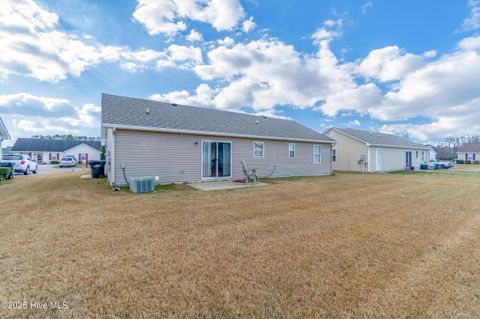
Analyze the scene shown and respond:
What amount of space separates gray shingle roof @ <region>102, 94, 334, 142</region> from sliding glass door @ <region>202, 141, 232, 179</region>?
77 centimetres

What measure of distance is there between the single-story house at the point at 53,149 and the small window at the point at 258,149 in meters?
43.0

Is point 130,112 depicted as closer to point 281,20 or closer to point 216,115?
point 216,115

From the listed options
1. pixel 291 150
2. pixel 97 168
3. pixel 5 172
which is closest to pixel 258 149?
pixel 291 150

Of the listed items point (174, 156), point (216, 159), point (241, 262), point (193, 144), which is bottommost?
point (241, 262)

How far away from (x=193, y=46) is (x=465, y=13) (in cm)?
1477

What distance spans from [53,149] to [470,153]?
289 feet

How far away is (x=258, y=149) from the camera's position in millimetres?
13328

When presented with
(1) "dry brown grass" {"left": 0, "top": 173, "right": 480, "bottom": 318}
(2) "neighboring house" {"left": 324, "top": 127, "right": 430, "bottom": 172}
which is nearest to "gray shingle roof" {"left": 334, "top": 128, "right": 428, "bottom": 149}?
(2) "neighboring house" {"left": 324, "top": 127, "right": 430, "bottom": 172}

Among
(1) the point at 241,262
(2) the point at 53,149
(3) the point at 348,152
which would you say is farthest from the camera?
(2) the point at 53,149

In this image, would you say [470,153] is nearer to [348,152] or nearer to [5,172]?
[348,152]

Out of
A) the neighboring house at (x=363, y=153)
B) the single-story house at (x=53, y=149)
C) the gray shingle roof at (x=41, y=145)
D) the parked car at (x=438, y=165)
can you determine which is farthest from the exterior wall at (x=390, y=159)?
the gray shingle roof at (x=41, y=145)

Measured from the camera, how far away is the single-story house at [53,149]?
4312 cm

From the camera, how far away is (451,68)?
48.5 feet

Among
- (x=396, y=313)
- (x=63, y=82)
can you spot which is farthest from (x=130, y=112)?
(x=396, y=313)
